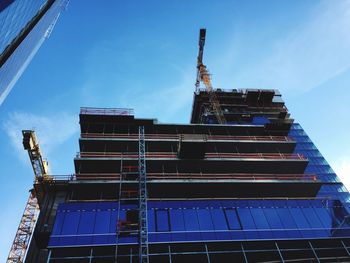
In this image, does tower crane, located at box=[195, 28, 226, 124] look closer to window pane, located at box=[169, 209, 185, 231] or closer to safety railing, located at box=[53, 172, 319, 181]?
safety railing, located at box=[53, 172, 319, 181]

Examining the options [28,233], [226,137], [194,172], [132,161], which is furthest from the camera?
[28,233]

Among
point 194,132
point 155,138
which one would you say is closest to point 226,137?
point 194,132

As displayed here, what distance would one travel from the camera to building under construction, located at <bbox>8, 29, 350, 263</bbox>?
101 ft

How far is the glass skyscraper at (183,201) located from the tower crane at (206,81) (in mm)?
17432

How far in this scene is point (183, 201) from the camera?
3491cm

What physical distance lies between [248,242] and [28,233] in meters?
37.3

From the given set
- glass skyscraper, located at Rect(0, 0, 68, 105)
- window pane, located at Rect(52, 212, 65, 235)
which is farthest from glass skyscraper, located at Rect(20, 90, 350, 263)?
glass skyscraper, located at Rect(0, 0, 68, 105)

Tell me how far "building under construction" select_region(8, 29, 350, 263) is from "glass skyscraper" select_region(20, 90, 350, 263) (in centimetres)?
11

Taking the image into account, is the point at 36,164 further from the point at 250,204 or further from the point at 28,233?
the point at 250,204

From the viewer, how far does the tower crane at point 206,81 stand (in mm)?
67256

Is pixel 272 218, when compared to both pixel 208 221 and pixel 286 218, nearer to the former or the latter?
pixel 286 218

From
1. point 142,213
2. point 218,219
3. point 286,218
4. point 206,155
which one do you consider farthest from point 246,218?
point 206,155

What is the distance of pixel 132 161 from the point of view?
40438mm

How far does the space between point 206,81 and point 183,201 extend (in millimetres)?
53426
